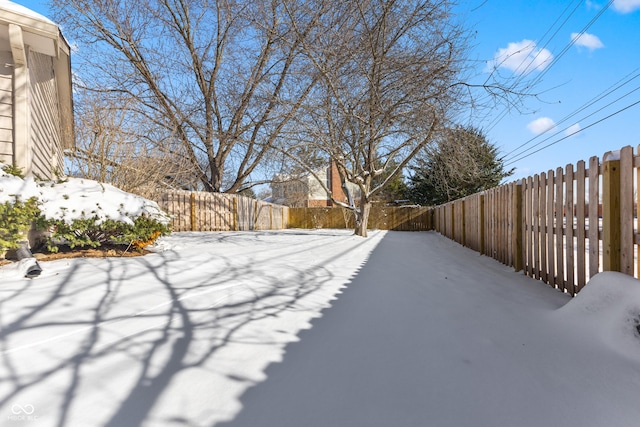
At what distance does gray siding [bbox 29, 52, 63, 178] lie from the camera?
5363mm

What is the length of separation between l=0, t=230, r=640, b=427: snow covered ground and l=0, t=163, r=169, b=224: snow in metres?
1.01

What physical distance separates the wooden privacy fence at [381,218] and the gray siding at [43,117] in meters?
14.2

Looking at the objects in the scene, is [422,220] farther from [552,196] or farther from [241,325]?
[241,325]

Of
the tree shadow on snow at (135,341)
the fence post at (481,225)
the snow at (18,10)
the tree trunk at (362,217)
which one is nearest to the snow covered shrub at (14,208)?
the tree shadow on snow at (135,341)

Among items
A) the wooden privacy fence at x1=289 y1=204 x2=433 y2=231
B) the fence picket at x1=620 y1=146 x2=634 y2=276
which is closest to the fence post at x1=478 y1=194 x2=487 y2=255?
the fence picket at x1=620 y1=146 x2=634 y2=276

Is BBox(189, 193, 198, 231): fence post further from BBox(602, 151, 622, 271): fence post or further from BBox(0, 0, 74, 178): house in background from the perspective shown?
BBox(602, 151, 622, 271): fence post

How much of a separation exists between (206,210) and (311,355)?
1319cm

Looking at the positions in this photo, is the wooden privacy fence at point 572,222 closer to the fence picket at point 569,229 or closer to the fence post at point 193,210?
the fence picket at point 569,229

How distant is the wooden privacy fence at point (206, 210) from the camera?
1354 cm

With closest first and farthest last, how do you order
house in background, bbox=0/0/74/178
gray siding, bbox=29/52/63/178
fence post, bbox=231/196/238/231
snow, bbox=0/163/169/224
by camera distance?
snow, bbox=0/163/169/224, house in background, bbox=0/0/74/178, gray siding, bbox=29/52/63/178, fence post, bbox=231/196/238/231

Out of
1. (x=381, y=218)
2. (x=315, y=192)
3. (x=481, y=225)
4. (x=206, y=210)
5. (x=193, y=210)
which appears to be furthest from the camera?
(x=315, y=192)

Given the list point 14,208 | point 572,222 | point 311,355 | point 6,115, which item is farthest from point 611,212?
point 6,115

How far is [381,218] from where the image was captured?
62.9 feet

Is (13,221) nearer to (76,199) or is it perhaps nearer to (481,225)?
(76,199)
